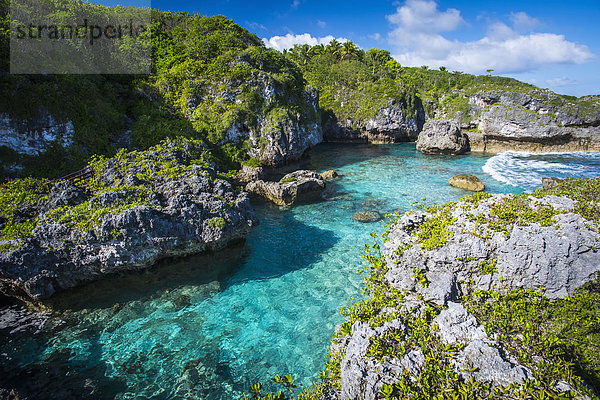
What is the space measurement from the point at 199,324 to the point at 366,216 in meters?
13.5

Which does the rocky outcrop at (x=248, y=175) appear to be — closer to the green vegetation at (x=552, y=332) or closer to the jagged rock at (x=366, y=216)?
the jagged rock at (x=366, y=216)

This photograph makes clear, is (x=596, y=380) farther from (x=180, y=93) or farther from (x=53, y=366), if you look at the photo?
(x=180, y=93)

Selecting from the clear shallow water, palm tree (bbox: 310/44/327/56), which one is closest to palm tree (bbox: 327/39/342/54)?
palm tree (bbox: 310/44/327/56)

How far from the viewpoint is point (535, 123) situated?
44.6 m

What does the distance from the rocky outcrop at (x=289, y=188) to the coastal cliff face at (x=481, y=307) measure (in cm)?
1443

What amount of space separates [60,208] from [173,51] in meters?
25.7

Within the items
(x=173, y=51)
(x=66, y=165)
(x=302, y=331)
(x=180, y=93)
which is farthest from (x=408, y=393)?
(x=173, y=51)

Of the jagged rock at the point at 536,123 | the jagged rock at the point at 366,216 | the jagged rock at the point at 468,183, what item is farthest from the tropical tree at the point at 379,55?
the jagged rock at the point at 366,216

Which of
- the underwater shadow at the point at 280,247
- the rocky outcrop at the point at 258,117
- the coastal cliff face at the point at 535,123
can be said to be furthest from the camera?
the coastal cliff face at the point at 535,123

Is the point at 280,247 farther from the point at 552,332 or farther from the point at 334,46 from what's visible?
the point at 334,46

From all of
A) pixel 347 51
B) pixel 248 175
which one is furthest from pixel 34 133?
pixel 347 51

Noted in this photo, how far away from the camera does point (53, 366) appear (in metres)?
9.55

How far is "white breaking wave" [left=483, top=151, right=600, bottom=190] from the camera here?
30.2 m

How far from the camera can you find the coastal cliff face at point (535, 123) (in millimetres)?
43000
